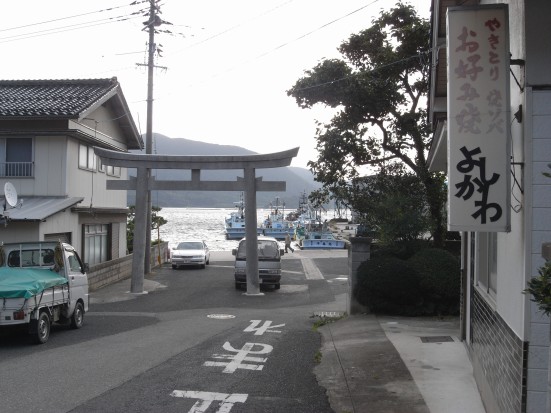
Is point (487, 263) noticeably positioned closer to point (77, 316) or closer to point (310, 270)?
point (77, 316)

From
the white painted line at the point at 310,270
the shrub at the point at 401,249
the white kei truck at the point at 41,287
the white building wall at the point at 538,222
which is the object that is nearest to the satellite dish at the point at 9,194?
the white kei truck at the point at 41,287

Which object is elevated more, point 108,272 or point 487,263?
point 487,263

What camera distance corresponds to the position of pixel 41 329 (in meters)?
12.1

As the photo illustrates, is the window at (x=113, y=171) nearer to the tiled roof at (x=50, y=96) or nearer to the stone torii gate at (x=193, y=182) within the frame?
the stone torii gate at (x=193, y=182)

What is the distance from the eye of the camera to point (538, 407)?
183 inches

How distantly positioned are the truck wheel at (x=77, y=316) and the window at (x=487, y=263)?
378 inches

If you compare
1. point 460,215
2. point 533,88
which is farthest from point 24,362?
point 533,88

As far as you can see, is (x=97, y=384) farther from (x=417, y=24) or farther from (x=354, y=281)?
(x=417, y=24)

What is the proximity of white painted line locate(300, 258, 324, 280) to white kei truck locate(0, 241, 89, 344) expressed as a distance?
14763mm

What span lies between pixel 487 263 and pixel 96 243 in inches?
783

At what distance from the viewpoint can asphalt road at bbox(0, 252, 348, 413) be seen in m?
7.61

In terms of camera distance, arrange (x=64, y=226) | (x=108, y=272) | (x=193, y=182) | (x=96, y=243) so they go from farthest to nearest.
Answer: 1. (x=96, y=243)
2. (x=108, y=272)
3. (x=193, y=182)
4. (x=64, y=226)

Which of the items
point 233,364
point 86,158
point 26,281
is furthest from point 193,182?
point 233,364

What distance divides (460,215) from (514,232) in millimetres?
517
